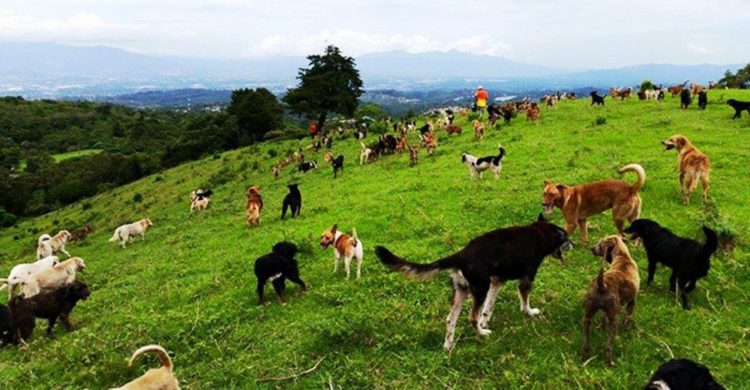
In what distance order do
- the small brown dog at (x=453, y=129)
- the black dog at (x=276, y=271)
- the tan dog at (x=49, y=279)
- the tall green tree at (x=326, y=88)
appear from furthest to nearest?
the tall green tree at (x=326, y=88)
the small brown dog at (x=453, y=129)
the tan dog at (x=49, y=279)
the black dog at (x=276, y=271)

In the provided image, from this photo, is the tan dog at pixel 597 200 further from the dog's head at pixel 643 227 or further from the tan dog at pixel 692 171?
the tan dog at pixel 692 171

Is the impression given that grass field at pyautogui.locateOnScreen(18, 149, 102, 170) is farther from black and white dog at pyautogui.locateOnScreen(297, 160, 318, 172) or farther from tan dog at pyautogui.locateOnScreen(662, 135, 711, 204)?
tan dog at pyautogui.locateOnScreen(662, 135, 711, 204)

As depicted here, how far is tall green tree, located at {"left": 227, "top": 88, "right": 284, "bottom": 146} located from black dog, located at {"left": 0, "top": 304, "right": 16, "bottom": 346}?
1863 inches

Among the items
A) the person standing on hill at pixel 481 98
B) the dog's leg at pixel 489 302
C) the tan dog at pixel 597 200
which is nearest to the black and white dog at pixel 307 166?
the person standing on hill at pixel 481 98

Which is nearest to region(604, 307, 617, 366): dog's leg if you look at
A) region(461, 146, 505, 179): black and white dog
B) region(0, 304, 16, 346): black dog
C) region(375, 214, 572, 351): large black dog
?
region(375, 214, 572, 351): large black dog

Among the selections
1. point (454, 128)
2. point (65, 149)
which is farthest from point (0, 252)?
point (65, 149)

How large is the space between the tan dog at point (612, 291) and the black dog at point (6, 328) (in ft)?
34.4

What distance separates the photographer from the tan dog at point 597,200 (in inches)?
398

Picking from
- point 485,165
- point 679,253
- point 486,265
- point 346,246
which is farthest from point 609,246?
point 485,165

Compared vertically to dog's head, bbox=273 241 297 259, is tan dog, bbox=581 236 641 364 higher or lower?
higher

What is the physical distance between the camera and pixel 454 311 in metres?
6.90

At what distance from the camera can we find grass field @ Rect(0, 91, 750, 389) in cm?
A: 678

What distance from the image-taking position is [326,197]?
65.1 ft

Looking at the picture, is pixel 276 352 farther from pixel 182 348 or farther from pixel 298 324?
pixel 182 348
